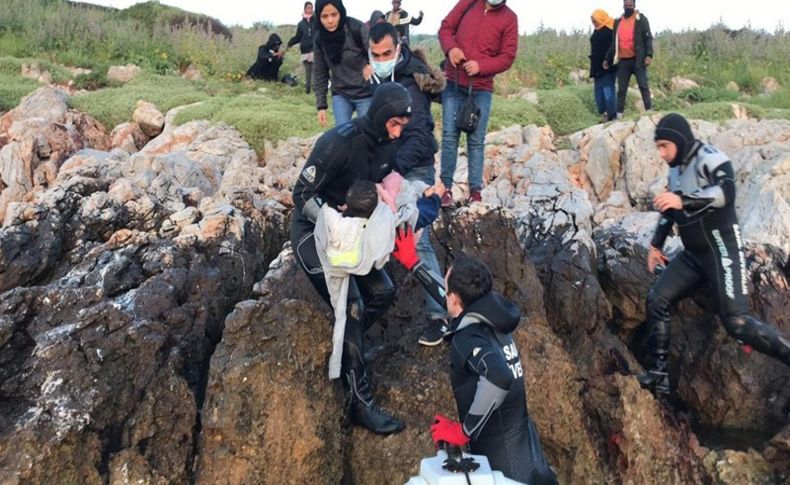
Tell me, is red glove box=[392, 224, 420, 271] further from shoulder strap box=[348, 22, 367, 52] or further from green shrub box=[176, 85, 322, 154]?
green shrub box=[176, 85, 322, 154]

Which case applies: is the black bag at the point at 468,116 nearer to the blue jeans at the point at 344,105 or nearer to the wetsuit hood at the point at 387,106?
the blue jeans at the point at 344,105

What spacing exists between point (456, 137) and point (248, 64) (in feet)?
53.7

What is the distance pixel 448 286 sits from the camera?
4922 mm

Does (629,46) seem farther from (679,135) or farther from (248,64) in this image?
(248,64)

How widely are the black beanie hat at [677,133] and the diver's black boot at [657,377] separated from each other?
186 centimetres

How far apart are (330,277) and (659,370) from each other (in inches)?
128

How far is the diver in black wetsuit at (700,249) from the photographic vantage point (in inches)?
257

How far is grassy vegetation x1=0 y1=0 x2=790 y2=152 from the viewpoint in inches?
640

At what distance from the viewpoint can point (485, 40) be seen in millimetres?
8547

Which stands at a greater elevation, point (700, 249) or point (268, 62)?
point (268, 62)

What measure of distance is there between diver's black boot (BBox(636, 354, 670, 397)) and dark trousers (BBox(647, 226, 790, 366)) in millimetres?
85

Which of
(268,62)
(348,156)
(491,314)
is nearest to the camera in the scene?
(491,314)

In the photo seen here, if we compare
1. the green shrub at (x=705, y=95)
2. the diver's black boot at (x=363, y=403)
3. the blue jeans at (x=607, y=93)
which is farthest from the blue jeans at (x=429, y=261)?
the green shrub at (x=705, y=95)

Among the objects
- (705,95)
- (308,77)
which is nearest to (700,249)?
(705,95)
